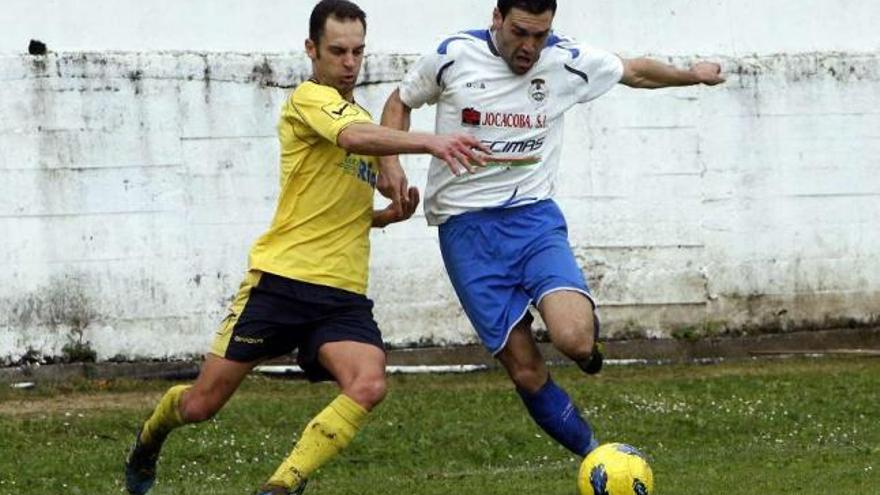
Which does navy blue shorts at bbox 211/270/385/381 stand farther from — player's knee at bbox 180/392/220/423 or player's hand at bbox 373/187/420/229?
player's hand at bbox 373/187/420/229

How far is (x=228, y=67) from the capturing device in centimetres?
1550

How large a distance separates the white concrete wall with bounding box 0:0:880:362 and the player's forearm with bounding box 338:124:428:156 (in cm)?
686

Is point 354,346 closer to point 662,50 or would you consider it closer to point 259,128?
point 259,128

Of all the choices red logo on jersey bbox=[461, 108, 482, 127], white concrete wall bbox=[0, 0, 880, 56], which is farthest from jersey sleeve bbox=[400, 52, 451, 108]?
white concrete wall bbox=[0, 0, 880, 56]

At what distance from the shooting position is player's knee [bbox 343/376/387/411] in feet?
28.6

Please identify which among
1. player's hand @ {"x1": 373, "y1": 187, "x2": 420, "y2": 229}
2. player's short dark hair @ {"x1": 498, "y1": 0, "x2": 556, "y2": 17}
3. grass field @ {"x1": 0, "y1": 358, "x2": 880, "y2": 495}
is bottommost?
grass field @ {"x1": 0, "y1": 358, "x2": 880, "y2": 495}

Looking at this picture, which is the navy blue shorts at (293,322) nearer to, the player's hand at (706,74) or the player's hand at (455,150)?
the player's hand at (455,150)

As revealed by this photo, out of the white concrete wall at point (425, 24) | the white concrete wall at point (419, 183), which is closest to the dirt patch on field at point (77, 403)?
Answer: the white concrete wall at point (419, 183)

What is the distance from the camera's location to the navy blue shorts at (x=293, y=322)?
9039 mm

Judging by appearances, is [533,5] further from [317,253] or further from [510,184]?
[317,253]

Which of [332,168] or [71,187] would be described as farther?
[71,187]

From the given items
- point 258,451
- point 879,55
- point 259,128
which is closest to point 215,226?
point 259,128

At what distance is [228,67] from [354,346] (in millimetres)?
6967

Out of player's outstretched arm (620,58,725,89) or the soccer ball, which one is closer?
the soccer ball
